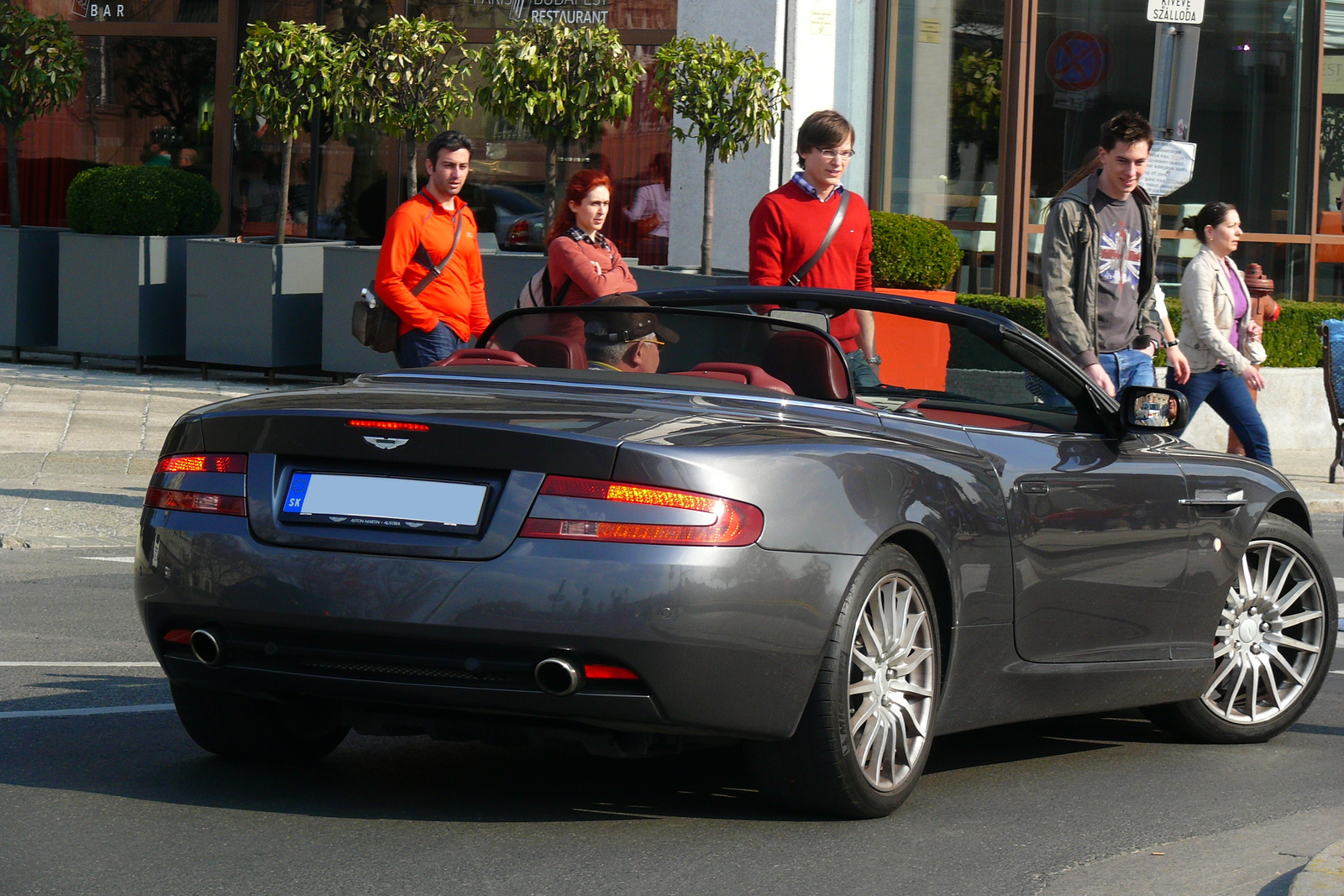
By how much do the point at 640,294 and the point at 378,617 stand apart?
190cm

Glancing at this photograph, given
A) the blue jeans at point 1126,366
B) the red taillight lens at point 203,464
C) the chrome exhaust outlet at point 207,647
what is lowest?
the chrome exhaust outlet at point 207,647

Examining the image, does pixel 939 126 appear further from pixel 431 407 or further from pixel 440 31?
pixel 431 407

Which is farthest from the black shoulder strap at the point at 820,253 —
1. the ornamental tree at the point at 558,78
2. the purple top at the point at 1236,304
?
the ornamental tree at the point at 558,78

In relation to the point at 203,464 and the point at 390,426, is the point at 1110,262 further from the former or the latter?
the point at 203,464

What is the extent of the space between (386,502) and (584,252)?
12.6 feet

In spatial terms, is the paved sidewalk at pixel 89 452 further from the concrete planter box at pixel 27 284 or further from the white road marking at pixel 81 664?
the white road marking at pixel 81 664

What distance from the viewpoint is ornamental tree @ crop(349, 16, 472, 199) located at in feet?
51.1

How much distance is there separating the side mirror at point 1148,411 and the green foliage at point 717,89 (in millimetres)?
9067

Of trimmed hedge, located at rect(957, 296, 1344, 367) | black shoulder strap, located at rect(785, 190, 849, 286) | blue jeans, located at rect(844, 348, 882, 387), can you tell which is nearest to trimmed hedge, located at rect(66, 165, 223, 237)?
trimmed hedge, located at rect(957, 296, 1344, 367)

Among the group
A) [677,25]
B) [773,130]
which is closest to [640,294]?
[773,130]

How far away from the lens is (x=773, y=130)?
580 inches

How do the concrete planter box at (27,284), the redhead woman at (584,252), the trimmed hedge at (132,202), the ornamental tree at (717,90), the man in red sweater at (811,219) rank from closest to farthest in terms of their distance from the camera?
the man in red sweater at (811,219) < the redhead woman at (584,252) < the ornamental tree at (717,90) < the trimmed hedge at (132,202) < the concrete planter box at (27,284)

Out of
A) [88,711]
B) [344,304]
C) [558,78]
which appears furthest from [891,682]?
[344,304]

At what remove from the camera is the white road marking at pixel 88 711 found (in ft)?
18.2
